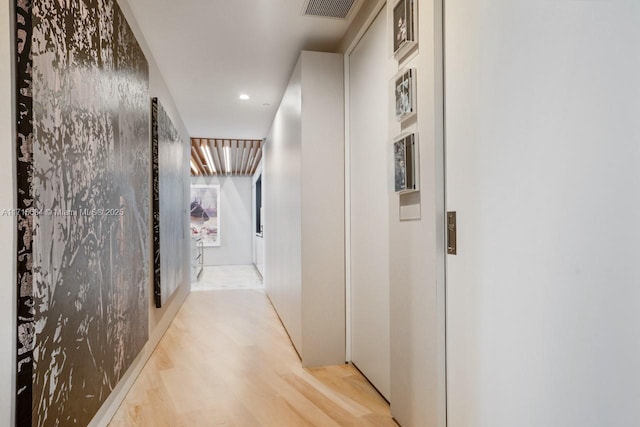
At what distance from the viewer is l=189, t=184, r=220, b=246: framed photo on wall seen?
34.6 ft

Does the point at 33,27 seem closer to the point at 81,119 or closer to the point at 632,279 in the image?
the point at 81,119

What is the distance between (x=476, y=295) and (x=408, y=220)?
571 mm

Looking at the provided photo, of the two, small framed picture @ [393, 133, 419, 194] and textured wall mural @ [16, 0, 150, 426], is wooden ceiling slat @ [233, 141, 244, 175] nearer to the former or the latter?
textured wall mural @ [16, 0, 150, 426]

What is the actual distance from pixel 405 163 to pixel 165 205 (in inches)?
98.4

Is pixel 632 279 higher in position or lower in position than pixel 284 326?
higher

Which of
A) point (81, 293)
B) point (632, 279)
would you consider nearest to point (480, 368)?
point (632, 279)

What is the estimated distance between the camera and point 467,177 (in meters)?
1.46

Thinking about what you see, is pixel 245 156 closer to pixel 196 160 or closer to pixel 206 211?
pixel 196 160

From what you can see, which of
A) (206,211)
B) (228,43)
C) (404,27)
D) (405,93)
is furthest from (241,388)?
(206,211)

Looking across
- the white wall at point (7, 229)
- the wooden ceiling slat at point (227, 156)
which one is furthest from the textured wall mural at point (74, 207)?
the wooden ceiling slat at point (227, 156)

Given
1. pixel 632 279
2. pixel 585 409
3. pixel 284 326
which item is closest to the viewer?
pixel 632 279

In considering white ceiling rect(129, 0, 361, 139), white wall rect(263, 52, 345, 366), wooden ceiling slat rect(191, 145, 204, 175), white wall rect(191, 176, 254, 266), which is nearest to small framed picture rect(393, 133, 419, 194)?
white wall rect(263, 52, 345, 366)

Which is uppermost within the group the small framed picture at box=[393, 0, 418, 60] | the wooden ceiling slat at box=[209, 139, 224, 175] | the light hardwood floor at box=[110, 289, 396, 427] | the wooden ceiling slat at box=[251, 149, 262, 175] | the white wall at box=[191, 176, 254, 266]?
the wooden ceiling slat at box=[209, 139, 224, 175]

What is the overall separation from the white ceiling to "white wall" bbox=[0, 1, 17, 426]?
161cm
